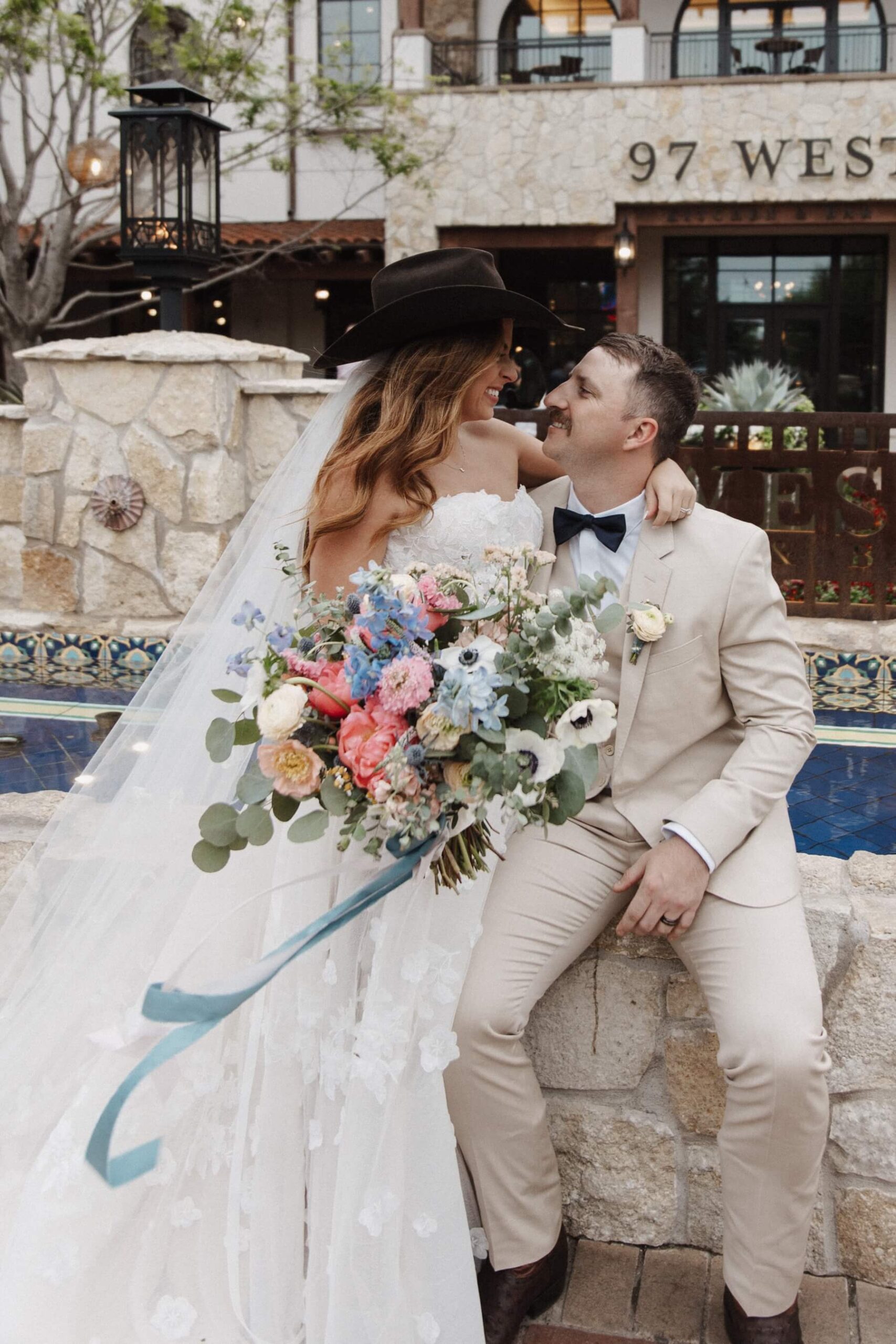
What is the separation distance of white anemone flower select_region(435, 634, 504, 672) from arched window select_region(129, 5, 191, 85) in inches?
345

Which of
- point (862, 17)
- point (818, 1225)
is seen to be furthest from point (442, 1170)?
point (862, 17)

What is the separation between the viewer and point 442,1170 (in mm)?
2193

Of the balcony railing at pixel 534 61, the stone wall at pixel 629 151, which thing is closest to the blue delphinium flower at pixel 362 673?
the stone wall at pixel 629 151

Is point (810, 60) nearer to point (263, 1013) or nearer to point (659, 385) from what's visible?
point (659, 385)

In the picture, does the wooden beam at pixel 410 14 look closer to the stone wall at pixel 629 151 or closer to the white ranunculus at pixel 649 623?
the stone wall at pixel 629 151

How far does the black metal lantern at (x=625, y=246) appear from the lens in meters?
14.8

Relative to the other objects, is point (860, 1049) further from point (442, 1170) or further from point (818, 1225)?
point (442, 1170)

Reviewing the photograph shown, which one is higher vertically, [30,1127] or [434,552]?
[434,552]

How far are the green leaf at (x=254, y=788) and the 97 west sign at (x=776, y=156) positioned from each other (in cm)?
1407

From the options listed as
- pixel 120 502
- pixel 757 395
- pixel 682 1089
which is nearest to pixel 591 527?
pixel 682 1089

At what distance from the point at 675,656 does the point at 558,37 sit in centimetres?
1629

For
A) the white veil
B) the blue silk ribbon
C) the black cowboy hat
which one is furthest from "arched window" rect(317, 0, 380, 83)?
the blue silk ribbon

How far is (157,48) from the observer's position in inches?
425

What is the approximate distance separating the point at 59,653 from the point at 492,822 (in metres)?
4.82
